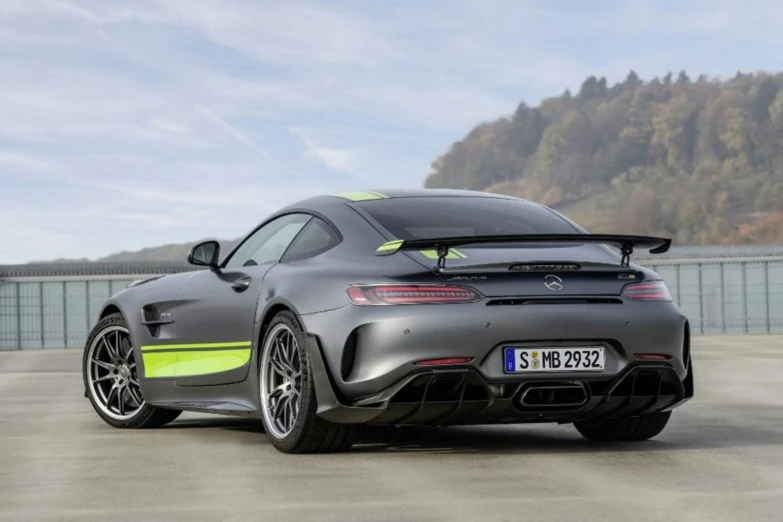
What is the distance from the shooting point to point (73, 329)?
130ft

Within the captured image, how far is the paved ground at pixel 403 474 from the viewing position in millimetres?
5133

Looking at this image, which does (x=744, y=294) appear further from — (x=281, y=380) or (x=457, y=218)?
(x=281, y=380)

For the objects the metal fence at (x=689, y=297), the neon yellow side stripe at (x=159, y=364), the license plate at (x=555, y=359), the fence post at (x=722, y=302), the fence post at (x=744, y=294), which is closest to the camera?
the license plate at (x=555, y=359)

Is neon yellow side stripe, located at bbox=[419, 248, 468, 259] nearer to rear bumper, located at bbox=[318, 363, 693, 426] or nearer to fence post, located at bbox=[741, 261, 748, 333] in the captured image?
rear bumper, located at bbox=[318, 363, 693, 426]

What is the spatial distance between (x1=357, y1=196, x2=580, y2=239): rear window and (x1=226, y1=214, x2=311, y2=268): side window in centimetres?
49

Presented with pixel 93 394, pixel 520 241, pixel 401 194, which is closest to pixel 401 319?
pixel 520 241

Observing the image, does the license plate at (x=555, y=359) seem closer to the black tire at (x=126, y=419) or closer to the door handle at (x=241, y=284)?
the door handle at (x=241, y=284)

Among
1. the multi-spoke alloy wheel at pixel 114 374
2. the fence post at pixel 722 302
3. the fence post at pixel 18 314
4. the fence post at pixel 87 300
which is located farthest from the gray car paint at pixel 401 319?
the fence post at pixel 722 302

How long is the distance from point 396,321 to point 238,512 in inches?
67.9

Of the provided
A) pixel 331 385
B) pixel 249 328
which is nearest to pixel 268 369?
pixel 249 328

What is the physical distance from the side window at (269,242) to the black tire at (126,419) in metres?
1.20

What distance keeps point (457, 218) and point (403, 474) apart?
1755mm

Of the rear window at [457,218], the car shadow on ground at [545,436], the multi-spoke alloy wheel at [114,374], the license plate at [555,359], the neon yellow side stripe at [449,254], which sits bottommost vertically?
the car shadow on ground at [545,436]

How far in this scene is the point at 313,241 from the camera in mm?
7547
